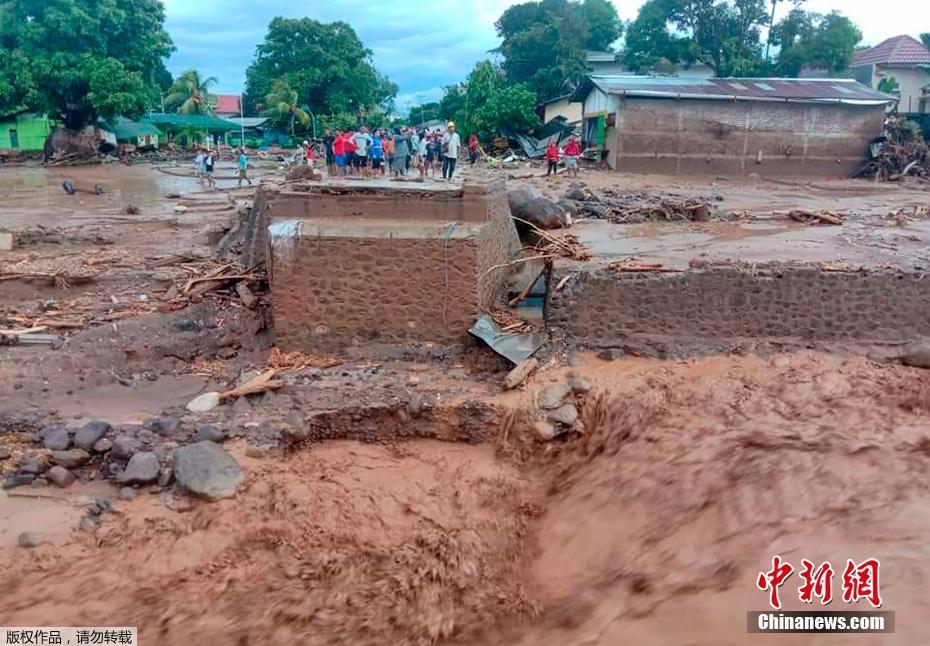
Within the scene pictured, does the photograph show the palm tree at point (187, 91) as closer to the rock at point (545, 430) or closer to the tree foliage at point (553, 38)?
the tree foliage at point (553, 38)

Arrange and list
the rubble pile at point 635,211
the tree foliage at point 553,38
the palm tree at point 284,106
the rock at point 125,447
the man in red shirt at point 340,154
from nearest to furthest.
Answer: the rock at point 125,447 < the rubble pile at point 635,211 < the man in red shirt at point 340,154 < the tree foliage at point 553,38 < the palm tree at point 284,106

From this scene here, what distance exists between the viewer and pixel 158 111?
4869 cm

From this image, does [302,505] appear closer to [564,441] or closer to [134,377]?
[564,441]

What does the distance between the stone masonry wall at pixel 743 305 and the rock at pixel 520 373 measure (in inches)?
29.5

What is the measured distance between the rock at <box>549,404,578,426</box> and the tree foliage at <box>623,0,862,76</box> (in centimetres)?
2963

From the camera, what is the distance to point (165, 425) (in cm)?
631

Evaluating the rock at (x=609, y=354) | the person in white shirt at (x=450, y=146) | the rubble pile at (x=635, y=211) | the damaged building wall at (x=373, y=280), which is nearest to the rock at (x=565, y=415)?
the rock at (x=609, y=354)

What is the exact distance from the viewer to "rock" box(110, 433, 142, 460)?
5.85 meters

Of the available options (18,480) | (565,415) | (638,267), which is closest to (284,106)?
(638,267)

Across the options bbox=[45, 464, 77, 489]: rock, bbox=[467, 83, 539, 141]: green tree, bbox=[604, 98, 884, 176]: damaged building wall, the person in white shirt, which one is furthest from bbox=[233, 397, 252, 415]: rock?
bbox=[467, 83, 539, 141]: green tree

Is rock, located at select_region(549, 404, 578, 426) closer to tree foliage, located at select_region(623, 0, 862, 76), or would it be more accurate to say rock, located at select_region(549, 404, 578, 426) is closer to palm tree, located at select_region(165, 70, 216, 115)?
tree foliage, located at select_region(623, 0, 862, 76)

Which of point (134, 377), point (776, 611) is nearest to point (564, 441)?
point (776, 611)

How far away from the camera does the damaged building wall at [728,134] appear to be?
22766 millimetres

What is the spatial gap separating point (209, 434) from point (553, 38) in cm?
3267
